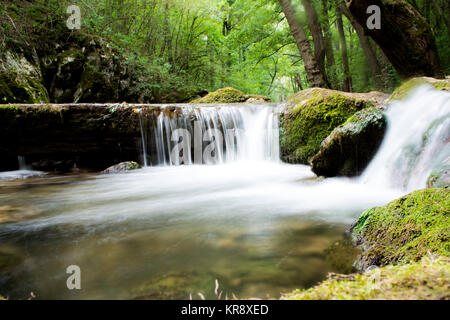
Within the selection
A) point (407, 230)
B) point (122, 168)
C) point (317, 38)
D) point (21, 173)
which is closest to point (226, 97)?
point (317, 38)

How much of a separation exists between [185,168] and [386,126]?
5562 mm

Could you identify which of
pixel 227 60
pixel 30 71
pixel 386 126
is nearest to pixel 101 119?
pixel 30 71

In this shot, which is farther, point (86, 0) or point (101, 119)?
point (86, 0)

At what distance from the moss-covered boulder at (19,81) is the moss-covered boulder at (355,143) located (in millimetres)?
9969

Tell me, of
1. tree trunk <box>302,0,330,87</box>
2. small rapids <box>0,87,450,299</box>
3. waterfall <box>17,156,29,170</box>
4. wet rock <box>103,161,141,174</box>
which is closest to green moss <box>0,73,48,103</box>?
waterfall <box>17,156,29,170</box>

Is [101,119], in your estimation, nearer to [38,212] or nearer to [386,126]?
[38,212]

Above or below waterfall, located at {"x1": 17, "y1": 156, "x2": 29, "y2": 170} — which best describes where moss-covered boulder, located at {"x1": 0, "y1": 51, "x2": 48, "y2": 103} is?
above

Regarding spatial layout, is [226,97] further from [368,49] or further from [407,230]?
[407,230]

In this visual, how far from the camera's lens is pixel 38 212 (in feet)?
13.2

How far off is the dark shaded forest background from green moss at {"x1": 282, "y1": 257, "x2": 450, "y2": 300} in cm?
1074

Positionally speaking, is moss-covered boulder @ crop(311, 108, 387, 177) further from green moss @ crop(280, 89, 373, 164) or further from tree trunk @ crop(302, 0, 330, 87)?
tree trunk @ crop(302, 0, 330, 87)

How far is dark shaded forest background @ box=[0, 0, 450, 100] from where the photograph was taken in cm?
1137

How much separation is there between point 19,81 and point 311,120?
32.8 feet

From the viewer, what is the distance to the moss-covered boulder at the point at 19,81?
8844 mm
